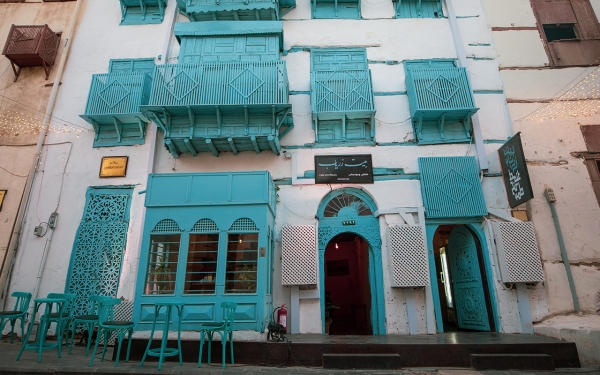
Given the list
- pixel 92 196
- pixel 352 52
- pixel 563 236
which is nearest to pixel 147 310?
pixel 92 196

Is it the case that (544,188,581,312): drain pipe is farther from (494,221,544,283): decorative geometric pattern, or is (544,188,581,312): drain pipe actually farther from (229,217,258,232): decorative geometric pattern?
(229,217,258,232): decorative geometric pattern

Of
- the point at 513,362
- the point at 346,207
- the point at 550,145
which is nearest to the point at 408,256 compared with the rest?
the point at 346,207

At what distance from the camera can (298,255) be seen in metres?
7.53

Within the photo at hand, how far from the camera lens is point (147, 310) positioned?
Result: 6.13 m

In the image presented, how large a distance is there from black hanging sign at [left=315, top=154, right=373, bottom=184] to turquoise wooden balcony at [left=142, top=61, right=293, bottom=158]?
121 cm

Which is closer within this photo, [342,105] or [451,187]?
[451,187]

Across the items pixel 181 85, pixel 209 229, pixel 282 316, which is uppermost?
pixel 181 85

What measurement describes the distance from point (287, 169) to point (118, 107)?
4.55 m

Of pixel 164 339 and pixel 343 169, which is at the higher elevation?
pixel 343 169

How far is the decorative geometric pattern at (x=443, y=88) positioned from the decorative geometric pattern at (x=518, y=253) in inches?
132

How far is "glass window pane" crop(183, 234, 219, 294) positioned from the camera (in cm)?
638

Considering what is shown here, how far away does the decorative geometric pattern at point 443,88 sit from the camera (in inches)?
339

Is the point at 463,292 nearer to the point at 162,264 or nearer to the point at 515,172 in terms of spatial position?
the point at 515,172

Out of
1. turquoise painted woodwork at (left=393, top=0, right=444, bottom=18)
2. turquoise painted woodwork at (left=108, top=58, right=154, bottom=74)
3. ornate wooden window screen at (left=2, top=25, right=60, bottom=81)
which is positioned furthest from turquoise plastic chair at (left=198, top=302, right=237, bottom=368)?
turquoise painted woodwork at (left=393, top=0, right=444, bottom=18)
